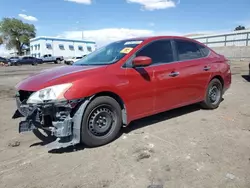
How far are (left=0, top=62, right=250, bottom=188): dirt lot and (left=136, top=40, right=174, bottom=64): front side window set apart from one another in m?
1.27

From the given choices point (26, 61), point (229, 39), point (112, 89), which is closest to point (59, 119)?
point (112, 89)

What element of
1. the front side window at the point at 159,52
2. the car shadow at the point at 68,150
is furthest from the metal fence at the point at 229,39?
the car shadow at the point at 68,150

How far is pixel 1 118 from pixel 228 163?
4802 millimetres

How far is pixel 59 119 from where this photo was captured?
351cm

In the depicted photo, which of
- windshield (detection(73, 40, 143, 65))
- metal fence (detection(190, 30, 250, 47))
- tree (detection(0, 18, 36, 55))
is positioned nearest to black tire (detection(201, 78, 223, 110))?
windshield (detection(73, 40, 143, 65))

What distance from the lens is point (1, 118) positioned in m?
5.63

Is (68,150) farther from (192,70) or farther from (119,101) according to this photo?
(192,70)

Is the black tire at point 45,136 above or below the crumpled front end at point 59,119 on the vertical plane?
below

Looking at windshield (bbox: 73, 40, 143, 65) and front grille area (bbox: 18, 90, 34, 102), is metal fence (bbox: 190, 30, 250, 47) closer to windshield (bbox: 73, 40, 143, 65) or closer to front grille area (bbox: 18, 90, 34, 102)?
windshield (bbox: 73, 40, 143, 65)

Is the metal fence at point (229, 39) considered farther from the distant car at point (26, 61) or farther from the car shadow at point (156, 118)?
the car shadow at point (156, 118)

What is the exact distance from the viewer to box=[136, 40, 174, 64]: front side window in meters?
4.52

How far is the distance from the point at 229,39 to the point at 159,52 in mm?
38419

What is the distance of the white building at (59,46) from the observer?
2302 inches

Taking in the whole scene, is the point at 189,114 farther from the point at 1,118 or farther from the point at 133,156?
the point at 1,118
